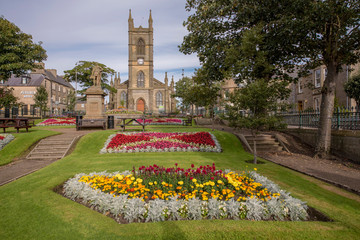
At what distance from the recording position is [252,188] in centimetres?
472

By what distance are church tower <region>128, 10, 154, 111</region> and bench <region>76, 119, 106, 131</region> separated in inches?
1487

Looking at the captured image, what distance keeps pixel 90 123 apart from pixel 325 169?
16332mm

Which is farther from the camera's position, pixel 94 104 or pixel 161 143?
pixel 94 104

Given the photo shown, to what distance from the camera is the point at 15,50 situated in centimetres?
2233

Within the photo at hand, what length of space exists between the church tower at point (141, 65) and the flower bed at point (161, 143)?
4341 centimetres

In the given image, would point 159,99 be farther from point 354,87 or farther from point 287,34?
point 287,34

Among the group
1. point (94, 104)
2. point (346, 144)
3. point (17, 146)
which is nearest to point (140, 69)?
point (94, 104)

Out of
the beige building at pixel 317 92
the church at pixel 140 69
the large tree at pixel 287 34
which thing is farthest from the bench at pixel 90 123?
the church at pixel 140 69

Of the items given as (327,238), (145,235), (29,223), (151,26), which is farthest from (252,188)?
(151,26)

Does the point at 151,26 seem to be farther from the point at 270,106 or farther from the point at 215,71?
the point at 270,106

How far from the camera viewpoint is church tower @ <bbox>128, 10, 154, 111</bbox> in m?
55.2

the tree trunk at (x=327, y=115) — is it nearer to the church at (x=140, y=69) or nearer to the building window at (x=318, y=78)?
the building window at (x=318, y=78)

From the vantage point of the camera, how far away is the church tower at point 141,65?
55156 millimetres

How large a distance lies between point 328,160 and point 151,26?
56.2 m
